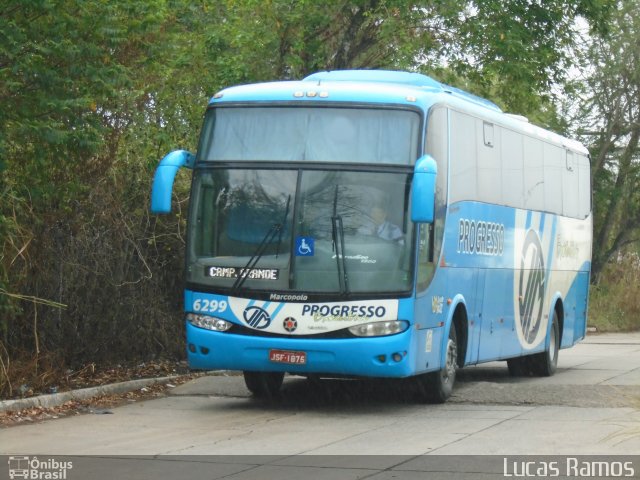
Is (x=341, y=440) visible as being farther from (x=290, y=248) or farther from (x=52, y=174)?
(x=52, y=174)

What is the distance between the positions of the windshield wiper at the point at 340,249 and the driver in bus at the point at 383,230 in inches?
8.8

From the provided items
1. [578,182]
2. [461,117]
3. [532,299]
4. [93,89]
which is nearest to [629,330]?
[578,182]

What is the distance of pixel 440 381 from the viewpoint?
48.2ft

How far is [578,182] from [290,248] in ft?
30.8

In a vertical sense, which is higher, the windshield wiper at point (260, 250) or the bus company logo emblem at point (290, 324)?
the windshield wiper at point (260, 250)

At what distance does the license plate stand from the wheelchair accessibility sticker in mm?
1057

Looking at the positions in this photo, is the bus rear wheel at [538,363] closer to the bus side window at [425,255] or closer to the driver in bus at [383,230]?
the bus side window at [425,255]

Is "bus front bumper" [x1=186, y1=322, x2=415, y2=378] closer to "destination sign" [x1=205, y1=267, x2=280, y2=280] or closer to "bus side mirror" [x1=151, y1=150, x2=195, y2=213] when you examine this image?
"destination sign" [x1=205, y1=267, x2=280, y2=280]

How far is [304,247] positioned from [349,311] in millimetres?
859

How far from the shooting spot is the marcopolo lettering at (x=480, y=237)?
50.4 ft

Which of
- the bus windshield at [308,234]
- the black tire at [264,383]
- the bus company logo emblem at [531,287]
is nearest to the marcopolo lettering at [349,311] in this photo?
the bus windshield at [308,234]

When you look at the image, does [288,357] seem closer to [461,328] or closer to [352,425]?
[352,425]

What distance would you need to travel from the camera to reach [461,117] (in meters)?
15.4

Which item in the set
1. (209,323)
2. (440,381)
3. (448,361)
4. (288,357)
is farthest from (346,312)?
(448,361)
